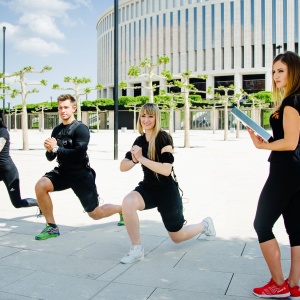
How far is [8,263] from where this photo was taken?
3850mm

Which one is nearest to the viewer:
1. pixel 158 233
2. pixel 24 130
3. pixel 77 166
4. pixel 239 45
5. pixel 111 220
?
pixel 77 166

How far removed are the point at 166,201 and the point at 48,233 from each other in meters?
1.61

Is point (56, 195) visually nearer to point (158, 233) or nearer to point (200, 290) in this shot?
point (158, 233)

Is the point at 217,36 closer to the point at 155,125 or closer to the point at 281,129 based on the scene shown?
the point at 155,125

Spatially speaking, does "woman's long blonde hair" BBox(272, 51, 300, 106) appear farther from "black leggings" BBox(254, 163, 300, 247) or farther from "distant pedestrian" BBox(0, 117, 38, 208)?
"distant pedestrian" BBox(0, 117, 38, 208)

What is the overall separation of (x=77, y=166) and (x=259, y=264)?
2136mm

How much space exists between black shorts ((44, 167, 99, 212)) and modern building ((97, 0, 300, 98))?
62.4 m

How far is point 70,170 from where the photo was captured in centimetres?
457

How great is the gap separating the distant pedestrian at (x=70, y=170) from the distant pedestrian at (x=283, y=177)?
2114 mm

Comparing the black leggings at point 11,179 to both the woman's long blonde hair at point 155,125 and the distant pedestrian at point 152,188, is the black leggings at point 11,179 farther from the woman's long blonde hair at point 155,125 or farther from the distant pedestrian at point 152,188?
the woman's long blonde hair at point 155,125

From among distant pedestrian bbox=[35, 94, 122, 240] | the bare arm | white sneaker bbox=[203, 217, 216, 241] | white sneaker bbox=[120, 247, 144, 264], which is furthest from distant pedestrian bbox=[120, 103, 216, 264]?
the bare arm

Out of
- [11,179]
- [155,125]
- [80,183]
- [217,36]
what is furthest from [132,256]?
[217,36]

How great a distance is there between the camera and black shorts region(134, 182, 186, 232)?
389cm

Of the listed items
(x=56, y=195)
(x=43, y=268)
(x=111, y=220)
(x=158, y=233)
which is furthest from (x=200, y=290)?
(x=56, y=195)
